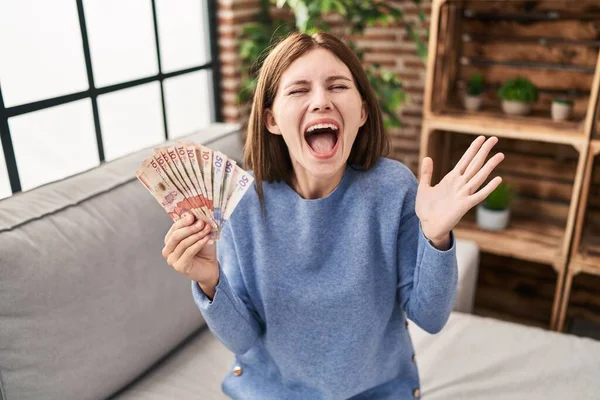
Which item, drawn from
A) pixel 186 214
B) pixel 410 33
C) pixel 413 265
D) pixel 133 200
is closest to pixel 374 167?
pixel 413 265

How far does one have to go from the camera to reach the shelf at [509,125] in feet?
7.23

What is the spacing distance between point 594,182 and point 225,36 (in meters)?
2.01

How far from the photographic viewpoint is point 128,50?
2.37 metres

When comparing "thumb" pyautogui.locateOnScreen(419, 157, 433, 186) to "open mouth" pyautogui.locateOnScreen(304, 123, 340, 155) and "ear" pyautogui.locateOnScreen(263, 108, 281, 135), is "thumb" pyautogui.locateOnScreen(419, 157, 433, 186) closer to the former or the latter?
"open mouth" pyautogui.locateOnScreen(304, 123, 340, 155)

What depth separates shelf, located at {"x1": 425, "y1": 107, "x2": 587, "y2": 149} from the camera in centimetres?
220

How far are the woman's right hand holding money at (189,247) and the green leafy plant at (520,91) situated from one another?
1825 mm

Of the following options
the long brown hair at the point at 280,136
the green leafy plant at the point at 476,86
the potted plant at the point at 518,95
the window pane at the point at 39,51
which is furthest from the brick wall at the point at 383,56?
the long brown hair at the point at 280,136

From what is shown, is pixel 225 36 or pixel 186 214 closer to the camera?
pixel 186 214

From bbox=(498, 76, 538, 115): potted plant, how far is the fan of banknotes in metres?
1.76

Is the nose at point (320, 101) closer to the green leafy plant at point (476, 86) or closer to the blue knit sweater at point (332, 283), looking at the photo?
the blue knit sweater at point (332, 283)

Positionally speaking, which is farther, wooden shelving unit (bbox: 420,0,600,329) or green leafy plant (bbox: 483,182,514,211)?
green leafy plant (bbox: 483,182,514,211)

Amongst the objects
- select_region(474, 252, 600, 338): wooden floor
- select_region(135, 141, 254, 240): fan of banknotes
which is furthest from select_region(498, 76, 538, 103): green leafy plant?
select_region(135, 141, 254, 240): fan of banknotes

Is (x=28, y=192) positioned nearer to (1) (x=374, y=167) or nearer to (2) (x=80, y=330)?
(2) (x=80, y=330)

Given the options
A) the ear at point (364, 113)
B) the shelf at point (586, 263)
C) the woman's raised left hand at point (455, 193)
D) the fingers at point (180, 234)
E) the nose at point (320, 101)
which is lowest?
the shelf at point (586, 263)
